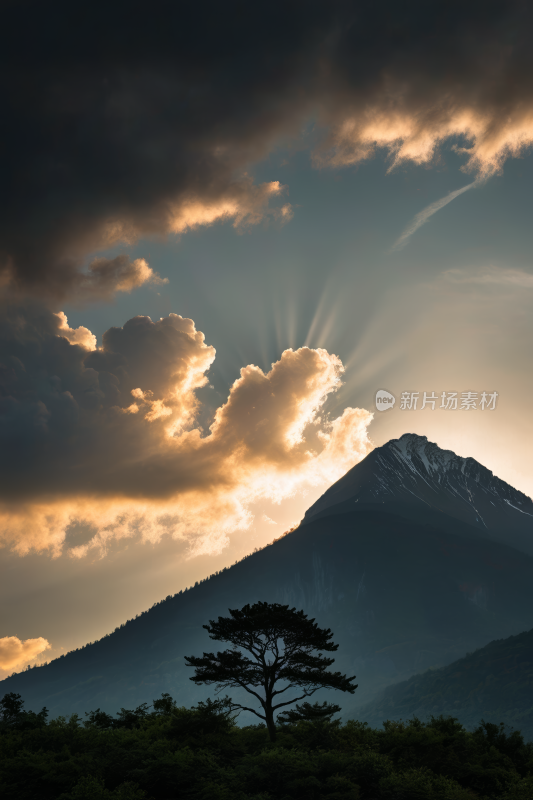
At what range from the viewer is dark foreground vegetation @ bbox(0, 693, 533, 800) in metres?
28.8

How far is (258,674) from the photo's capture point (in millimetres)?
44875

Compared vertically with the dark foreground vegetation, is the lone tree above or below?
above

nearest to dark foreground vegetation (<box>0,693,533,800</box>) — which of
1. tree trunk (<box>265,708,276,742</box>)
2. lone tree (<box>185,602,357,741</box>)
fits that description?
tree trunk (<box>265,708,276,742</box>)

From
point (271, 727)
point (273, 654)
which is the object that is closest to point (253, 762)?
point (271, 727)

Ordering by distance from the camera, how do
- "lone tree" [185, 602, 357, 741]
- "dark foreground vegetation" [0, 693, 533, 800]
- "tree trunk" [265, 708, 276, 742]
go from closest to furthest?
"dark foreground vegetation" [0, 693, 533, 800] → "tree trunk" [265, 708, 276, 742] → "lone tree" [185, 602, 357, 741]

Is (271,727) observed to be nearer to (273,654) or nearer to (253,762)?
(273,654)

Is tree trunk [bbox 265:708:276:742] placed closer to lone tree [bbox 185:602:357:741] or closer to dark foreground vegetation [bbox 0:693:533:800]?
dark foreground vegetation [bbox 0:693:533:800]

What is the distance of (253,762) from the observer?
33.2m

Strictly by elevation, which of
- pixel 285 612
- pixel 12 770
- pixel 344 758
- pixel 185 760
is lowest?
pixel 344 758

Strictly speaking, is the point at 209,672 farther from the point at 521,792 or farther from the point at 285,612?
the point at 521,792

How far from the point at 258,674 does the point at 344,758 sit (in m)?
13.0

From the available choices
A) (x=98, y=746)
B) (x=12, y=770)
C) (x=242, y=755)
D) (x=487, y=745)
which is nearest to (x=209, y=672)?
(x=242, y=755)

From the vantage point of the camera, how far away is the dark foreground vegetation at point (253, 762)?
1133 inches

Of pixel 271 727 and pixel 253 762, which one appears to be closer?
pixel 253 762
